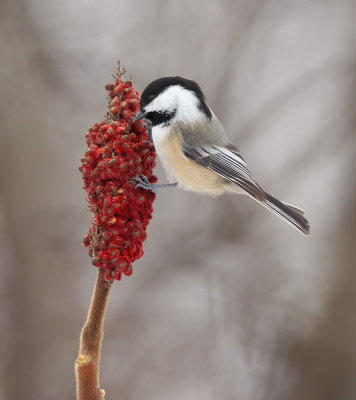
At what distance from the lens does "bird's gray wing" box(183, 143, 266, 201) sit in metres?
1.83

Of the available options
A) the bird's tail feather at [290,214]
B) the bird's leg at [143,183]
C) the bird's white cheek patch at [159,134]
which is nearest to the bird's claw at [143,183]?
the bird's leg at [143,183]

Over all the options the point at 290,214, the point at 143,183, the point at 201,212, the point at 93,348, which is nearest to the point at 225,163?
the point at 290,214

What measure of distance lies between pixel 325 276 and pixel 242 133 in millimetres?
869

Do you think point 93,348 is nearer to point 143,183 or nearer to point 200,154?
point 143,183

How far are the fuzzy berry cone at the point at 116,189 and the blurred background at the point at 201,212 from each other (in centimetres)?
162

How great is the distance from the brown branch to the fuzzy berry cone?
52 mm

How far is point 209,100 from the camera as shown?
311 cm

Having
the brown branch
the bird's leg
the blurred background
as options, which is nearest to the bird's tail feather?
the bird's leg

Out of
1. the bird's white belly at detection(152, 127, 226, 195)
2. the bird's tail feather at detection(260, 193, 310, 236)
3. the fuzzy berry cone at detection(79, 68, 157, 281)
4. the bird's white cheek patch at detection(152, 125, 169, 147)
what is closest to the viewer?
the fuzzy berry cone at detection(79, 68, 157, 281)

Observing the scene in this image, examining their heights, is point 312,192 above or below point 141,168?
above

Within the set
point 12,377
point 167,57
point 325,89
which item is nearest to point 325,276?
point 325,89

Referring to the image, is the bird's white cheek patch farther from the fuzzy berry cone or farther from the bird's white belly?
the fuzzy berry cone

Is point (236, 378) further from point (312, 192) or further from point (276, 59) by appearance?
point (276, 59)

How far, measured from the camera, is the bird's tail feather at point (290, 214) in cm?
→ 166
